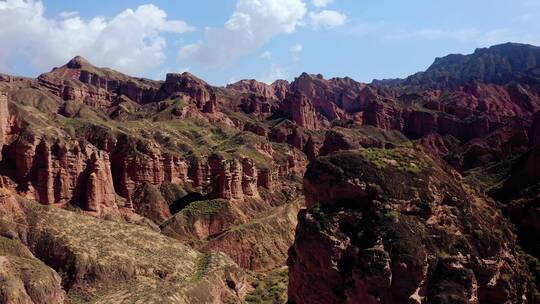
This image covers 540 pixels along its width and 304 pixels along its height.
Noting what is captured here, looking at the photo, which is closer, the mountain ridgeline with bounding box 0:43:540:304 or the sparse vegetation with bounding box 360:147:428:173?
the mountain ridgeline with bounding box 0:43:540:304

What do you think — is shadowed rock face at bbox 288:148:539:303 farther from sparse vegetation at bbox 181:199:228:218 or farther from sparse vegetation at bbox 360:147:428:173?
sparse vegetation at bbox 181:199:228:218

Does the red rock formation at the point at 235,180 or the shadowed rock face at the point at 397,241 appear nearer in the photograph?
the shadowed rock face at the point at 397,241

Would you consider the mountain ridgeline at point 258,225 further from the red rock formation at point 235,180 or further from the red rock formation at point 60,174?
the red rock formation at point 235,180

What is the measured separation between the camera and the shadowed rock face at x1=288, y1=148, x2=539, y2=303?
34.9 m

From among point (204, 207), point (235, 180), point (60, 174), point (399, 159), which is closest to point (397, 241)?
point (399, 159)

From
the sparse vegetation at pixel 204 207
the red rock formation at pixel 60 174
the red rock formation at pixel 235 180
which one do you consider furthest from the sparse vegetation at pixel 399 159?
the red rock formation at pixel 235 180

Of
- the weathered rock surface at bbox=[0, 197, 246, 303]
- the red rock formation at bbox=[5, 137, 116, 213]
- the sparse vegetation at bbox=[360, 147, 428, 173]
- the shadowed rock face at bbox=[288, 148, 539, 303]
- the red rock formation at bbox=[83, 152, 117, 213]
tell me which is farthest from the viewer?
the red rock formation at bbox=[83, 152, 117, 213]

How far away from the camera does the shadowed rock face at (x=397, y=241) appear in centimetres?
3491

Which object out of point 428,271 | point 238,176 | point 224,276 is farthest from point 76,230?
point 238,176

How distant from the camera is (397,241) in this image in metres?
35.9

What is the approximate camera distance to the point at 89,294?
216 feet

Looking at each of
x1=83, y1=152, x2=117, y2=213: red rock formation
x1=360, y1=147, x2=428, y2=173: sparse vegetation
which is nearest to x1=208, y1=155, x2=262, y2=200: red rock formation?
x1=83, y1=152, x2=117, y2=213: red rock formation

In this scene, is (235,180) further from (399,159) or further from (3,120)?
(399,159)

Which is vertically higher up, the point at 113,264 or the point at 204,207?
the point at 113,264
